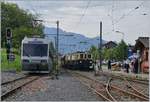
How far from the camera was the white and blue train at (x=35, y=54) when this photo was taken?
42.4m

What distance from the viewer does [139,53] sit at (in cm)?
6097

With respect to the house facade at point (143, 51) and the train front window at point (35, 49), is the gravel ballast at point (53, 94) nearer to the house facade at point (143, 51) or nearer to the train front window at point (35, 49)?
the train front window at point (35, 49)

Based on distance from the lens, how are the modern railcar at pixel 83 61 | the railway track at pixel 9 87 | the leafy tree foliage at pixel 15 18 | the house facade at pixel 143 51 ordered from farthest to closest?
1. the leafy tree foliage at pixel 15 18
2. the modern railcar at pixel 83 61
3. the house facade at pixel 143 51
4. the railway track at pixel 9 87

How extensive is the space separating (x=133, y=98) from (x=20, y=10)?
105 metres

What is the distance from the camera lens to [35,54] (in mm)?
42781

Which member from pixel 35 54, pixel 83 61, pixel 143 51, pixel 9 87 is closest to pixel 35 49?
pixel 35 54

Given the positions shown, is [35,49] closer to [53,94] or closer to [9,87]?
[9,87]

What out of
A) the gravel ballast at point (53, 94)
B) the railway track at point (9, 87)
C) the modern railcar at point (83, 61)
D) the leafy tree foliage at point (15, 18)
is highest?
the leafy tree foliage at point (15, 18)

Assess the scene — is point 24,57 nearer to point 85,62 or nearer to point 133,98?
point 133,98

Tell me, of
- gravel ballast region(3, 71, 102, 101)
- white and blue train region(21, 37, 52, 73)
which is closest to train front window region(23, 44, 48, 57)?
white and blue train region(21, 37, 52, 73)

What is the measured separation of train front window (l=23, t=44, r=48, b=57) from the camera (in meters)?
42.7

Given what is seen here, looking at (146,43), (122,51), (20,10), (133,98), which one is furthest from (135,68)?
(20,10)

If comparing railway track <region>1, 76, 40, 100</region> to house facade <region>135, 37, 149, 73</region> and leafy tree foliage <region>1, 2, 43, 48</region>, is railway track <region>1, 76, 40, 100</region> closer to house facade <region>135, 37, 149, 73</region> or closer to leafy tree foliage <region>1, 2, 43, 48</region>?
house facade <region>135, 37, 149, 73</region>

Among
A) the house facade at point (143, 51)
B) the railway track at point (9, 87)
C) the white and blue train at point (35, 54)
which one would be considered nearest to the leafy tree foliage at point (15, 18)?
the house facade at point (143, 51)
